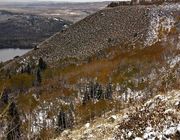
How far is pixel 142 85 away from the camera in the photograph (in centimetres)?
9925

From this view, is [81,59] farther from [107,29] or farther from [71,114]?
[71,114]

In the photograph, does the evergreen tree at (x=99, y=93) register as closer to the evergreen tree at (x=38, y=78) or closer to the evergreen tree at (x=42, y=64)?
the evergreen tree at (x=38, y=78)

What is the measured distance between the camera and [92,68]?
135875 millimetres

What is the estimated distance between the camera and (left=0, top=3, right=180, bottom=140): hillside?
94.0 meters

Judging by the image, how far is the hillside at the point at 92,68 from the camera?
308 ft

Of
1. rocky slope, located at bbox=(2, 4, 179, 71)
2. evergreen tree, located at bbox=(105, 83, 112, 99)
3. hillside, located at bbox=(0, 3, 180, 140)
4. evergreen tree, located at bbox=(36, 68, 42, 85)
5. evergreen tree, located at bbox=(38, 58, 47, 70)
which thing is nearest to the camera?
hillside, located at bbox=(0, 3, 180, 140)

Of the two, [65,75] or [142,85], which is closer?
→ [142,85]

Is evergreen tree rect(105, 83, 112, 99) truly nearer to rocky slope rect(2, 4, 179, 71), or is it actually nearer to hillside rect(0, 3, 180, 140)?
hillside rect(0, 3, 180, 140)

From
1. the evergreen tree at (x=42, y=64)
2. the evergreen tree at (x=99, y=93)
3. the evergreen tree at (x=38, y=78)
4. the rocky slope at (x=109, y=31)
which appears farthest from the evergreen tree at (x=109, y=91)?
the evergreen tree at (x=42, y=64)

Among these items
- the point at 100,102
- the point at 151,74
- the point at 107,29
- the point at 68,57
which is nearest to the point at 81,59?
the point at 68,57

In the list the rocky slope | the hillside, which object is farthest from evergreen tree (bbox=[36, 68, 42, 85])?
the rocky slope

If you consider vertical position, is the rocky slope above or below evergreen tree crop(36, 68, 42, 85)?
above

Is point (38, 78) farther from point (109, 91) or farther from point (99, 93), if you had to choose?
point (109, 91)

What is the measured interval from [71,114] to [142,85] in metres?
18.0
